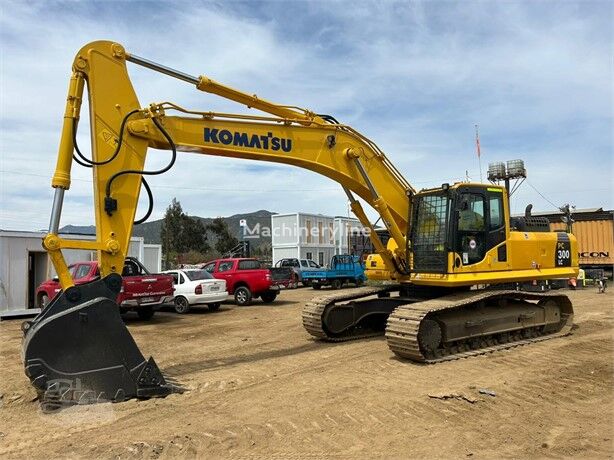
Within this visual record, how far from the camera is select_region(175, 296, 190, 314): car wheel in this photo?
53.4ft

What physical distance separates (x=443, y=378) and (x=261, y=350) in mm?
3590

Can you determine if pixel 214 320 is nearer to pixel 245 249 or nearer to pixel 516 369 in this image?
pixel 516 369

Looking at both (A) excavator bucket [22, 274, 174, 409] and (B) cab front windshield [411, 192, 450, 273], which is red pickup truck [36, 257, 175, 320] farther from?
(B) cab front windshield [411, 192, 450, 273]

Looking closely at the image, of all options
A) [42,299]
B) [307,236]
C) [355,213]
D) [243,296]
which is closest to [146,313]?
[42,299]

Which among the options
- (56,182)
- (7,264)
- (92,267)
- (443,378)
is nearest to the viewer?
(56,182)

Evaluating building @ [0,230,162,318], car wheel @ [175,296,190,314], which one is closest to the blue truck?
car wheel @ [175,296,190,314]

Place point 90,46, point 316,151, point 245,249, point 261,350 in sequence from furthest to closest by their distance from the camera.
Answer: point 245,249, point 261,350, point 316,151, point 90,46

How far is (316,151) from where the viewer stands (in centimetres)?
846

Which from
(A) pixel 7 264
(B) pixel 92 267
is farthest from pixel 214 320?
(A) pixel 7 264

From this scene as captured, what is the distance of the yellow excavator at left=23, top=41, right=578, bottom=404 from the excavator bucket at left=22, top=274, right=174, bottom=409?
0.01 metres

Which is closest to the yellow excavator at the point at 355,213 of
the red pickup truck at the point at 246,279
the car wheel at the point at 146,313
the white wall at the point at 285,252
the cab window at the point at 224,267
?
the car wheel at the point at 146,313

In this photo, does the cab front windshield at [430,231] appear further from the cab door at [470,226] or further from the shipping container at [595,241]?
the shipping container at [595,241]

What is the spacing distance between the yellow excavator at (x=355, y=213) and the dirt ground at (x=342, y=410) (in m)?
0.48

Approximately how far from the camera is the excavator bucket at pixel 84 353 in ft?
18.3
